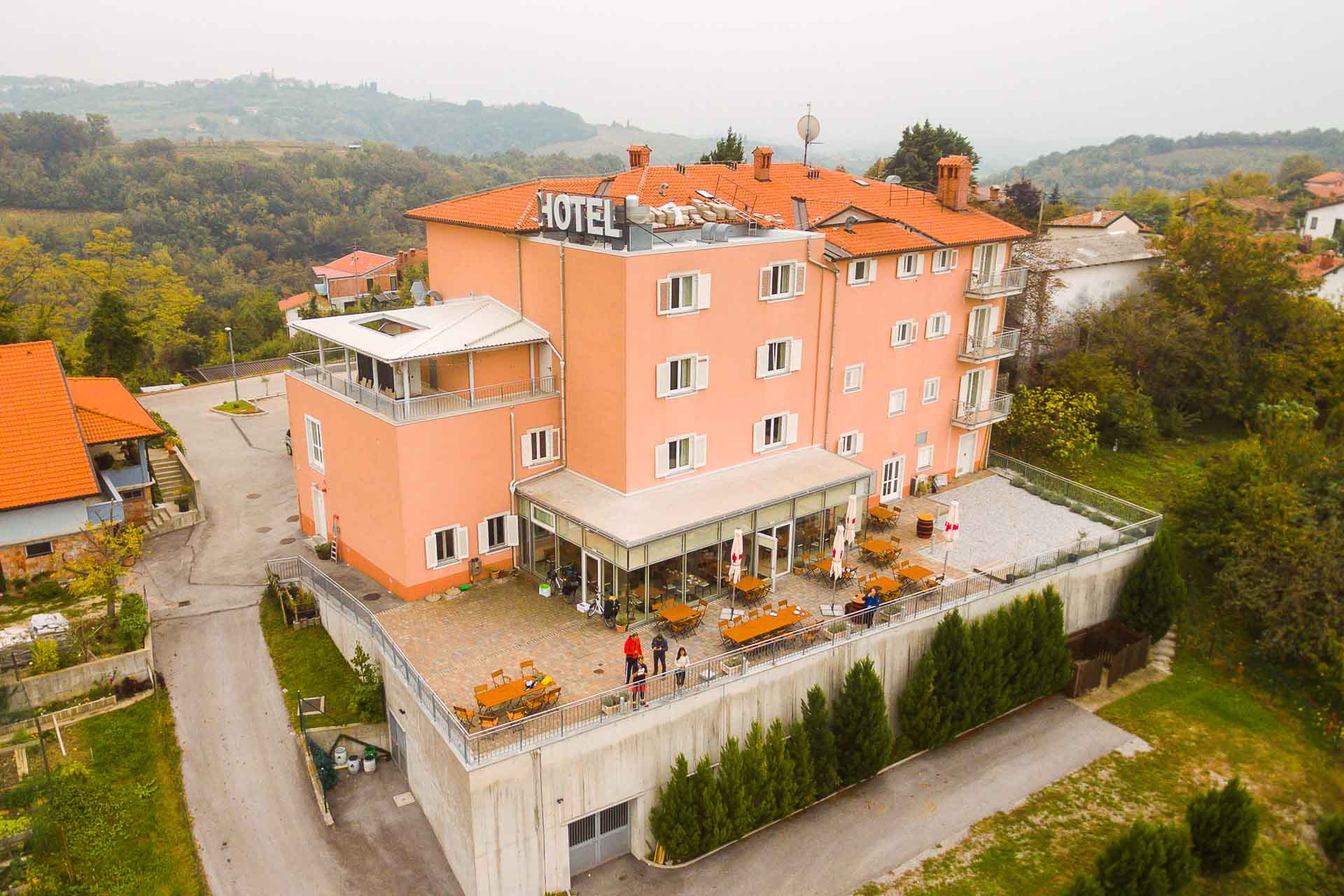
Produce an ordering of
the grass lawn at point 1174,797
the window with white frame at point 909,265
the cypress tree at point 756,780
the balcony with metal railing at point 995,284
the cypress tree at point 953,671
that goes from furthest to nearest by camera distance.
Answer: the balcony with metal railing at point 995,284
the window with white frame at point 909,265
the cypress tree at point 953,671
the grass lawn at point 1174,797
the cypress tree at point 756,780

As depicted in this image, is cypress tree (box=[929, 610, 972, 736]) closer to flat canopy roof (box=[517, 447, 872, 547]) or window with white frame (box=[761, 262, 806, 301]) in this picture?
flat canopy roof (box=[517, 447, 872, 547])

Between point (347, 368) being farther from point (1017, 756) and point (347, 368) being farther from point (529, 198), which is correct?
point (1017, 756)

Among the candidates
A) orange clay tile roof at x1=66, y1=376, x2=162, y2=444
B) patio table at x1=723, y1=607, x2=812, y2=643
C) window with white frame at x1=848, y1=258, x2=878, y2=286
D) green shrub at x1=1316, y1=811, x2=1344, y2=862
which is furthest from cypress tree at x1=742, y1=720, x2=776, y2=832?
orange clay tile roof at x1=66, y1=376, x2=162, y2=444

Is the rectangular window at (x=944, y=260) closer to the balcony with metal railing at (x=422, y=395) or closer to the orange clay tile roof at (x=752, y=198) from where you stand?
the orange clay tile roof at (x=752, y=198)

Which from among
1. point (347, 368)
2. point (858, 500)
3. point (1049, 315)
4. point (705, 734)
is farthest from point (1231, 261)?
point (347, 368)

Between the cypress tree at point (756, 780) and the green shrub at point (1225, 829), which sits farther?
the green shrub at point (1225, 829)

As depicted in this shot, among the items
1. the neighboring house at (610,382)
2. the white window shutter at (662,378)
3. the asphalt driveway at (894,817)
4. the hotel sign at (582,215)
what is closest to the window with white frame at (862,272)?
the neighboring house at (610,382)

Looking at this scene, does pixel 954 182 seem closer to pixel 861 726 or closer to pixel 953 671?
pixel 953 671
